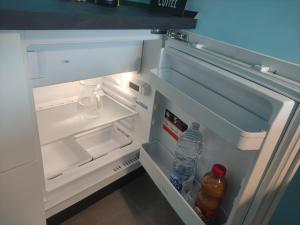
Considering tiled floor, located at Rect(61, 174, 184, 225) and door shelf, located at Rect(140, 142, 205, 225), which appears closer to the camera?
door shelf, located at Rect(140, 142, 205, 225)

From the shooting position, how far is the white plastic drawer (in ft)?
2.88

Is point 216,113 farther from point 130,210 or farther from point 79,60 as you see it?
point 130,210

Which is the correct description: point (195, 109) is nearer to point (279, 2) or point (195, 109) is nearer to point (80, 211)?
point (279, 2)

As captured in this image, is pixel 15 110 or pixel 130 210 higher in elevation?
pixel 15 110

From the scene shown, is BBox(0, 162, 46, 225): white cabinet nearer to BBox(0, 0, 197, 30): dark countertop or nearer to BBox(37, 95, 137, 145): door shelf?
BBox(37, 95, 137, 145): door shelf

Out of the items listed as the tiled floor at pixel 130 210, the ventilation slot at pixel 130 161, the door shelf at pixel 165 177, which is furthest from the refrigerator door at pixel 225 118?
the tiled floor at pixel 130 210

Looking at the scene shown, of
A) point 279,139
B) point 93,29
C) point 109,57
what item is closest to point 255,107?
point 279,139

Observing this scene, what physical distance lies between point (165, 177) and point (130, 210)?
522 millimetres

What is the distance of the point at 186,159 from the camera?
1020 mm

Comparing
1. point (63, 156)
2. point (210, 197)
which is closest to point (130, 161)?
point (63, 156)

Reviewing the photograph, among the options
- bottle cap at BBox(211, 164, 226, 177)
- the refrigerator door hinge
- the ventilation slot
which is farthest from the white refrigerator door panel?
the ventilation slot

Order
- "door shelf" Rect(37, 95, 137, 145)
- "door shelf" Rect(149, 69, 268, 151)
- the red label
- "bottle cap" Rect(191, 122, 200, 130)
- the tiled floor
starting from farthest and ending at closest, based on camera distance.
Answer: the tiled floor < "door shelf" Rect(37, 95, 137, 145) < the red label < "bottle cap" Rect(191, 122, 200, 130) < "door shelf" Rect(149, 69, 268, 151)

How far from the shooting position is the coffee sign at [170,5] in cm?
96

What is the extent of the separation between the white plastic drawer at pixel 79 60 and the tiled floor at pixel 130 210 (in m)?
0.79
